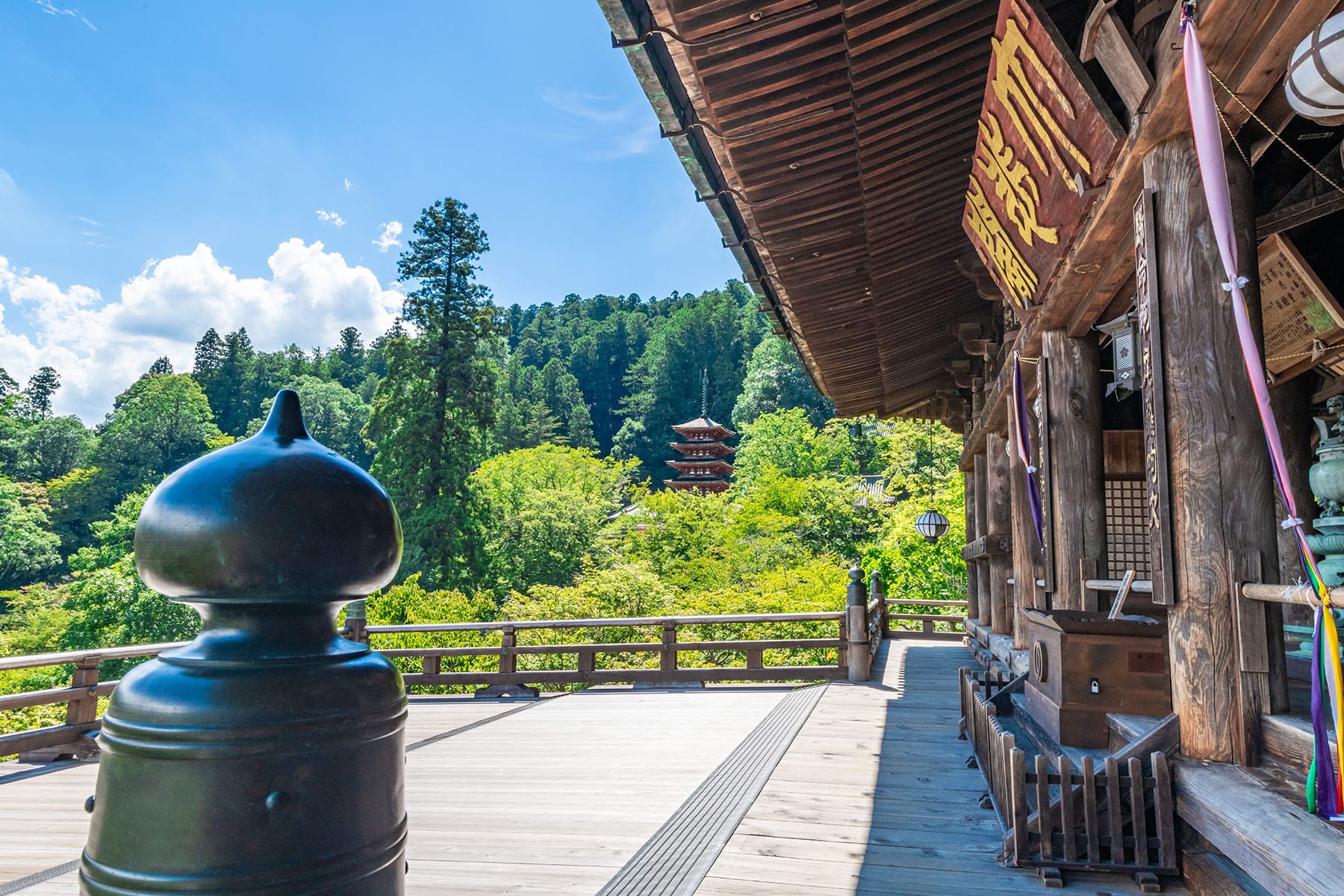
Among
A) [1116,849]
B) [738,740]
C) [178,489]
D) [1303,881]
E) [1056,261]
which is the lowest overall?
[738,740]

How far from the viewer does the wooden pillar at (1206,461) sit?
2545 millimetres

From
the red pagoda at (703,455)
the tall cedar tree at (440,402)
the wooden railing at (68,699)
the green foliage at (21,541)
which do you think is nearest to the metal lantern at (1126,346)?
the wooden railing at (68,699)

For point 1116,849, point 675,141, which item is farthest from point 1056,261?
point 1116,849

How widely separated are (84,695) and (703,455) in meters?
47.7

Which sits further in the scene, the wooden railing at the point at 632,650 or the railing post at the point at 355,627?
the wooden railing at the point at 632,650

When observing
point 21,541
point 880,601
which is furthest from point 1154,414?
point 21,541

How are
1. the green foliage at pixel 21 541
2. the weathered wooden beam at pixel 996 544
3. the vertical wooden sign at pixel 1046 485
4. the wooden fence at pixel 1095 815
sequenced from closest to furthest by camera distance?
1. the wooden fence at pixel 1095 815
2. the vertical wooden sign at pixel 1046 485
3. the weathered wooden beam at pixel 996 544
4. the green foliage at pixel 21 541

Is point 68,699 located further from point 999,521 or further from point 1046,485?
point 999,521

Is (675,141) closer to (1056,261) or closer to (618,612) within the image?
(1056,261)

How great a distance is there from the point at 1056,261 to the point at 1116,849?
2784 mm

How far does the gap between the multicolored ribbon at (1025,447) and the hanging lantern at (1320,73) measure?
9.70 feet

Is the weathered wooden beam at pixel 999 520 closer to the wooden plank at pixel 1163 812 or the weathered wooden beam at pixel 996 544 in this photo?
the weathered wooden beam at pixel 996 544

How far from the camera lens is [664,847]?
12.5ft

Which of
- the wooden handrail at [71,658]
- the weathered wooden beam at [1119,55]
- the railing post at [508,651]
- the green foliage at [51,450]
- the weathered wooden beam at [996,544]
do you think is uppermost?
the green foliage at [51,450]
